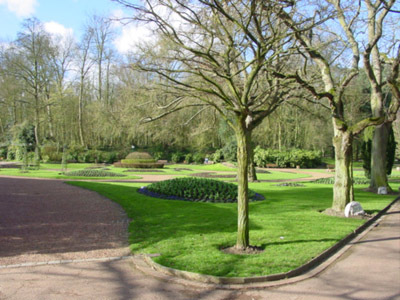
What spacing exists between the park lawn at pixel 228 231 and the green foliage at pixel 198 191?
815mm

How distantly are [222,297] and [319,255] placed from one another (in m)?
2.58

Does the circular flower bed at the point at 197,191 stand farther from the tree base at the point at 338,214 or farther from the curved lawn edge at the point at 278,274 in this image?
the curved lawn edge at the point at 278,274

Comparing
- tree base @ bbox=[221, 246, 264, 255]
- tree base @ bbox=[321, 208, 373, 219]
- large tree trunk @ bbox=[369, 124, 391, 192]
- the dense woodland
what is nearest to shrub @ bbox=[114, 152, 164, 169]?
the dense woodland

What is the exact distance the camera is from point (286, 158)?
40094 millimetres

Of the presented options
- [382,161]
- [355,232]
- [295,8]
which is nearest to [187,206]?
[355,232]

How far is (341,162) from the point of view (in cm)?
1141

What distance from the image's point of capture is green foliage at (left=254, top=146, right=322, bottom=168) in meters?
40.2

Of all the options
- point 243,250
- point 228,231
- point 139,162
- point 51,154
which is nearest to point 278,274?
point 243,250

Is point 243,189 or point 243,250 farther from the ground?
point 243,189

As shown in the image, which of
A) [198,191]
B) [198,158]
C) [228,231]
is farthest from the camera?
[198,158]

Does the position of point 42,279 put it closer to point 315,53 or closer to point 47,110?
point 315,53

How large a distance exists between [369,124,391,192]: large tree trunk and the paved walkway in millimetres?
12038

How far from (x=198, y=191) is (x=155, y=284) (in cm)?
830

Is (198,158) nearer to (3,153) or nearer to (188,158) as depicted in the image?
(188,158)
